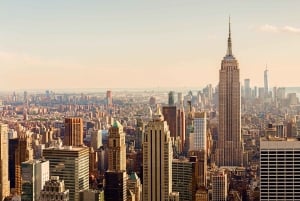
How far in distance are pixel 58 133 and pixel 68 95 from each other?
3.42 metres

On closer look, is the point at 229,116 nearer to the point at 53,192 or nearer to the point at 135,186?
the point at 135,186

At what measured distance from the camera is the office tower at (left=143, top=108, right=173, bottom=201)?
10.2 m

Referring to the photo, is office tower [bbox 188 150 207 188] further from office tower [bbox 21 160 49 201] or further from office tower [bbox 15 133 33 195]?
office tower [bbox 15 133 33 195]

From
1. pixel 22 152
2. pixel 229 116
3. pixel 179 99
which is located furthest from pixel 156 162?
pixel 229 116

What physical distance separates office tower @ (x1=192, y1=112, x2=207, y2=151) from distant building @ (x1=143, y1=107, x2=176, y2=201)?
3620 millimetres

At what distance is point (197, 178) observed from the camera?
12.0m

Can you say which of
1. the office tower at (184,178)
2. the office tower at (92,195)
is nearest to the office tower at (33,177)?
the office tower at (92,195)

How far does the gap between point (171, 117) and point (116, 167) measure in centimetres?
163

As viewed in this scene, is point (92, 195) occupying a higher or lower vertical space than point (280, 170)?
lower

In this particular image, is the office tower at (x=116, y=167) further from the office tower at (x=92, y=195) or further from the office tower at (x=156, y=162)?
the office tower at (x=156, y=162)

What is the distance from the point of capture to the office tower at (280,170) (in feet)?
32.3

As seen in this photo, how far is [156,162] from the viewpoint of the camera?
10359 mm

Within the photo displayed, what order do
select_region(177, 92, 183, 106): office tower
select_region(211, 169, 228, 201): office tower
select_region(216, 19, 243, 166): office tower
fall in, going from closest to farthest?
select_region(177, 92, 183, 106): office tower → select_region(211, 169, 228, 201): office tower → select_region(216, 19, 243, 166): office tower

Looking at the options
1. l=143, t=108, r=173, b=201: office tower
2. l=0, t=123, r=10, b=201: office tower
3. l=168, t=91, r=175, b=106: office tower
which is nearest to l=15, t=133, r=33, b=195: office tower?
l=0, t=123, r=10, b=201: office tower
